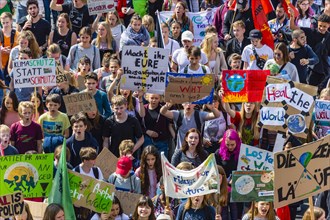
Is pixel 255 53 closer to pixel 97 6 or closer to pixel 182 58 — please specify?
pixel 182 58

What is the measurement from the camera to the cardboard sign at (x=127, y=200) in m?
16.8

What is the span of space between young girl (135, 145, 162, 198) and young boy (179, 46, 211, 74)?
2607 mm

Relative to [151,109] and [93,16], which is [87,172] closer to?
[151,109]

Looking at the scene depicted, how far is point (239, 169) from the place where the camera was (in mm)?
17703

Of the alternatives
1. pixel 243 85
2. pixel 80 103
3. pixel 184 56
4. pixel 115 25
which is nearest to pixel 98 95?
pixel 80 103

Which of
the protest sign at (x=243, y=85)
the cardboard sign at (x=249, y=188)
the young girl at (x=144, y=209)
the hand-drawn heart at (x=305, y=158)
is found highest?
the protest sign at (x=243, y=85)

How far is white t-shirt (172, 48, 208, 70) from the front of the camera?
21078mm

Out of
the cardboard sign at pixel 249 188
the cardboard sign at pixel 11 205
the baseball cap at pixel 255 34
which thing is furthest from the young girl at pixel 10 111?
the baseball cap at pixel 255 34

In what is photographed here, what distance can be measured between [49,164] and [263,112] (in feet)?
10.9

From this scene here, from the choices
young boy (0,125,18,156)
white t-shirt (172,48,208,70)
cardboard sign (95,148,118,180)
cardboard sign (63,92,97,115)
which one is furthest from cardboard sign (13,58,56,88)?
white t-shirt (172,48,208,70)

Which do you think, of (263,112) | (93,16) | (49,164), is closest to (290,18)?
(93,16)

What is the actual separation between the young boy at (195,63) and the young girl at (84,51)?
1.87 metres

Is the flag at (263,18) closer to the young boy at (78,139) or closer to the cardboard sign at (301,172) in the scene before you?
the young boy at (78,139)

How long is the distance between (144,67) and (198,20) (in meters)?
4.16
